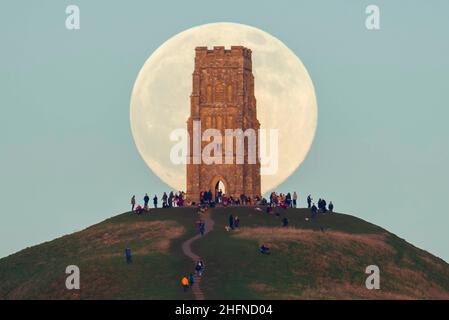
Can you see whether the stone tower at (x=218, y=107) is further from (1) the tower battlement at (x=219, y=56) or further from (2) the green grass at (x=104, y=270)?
(2) the green grass at (x=104, y=270)

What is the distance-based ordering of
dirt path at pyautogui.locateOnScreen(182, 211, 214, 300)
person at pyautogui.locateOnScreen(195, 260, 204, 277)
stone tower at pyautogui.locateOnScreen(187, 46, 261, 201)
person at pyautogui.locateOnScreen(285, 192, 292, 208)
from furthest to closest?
stone tower at pyautogui.locateOnScreen(187, 46, 261, 201) → person at pyautogui.locateOnScreen(285, 192, 292, 208) → person at pyautogui.locateOnScreen(195, 260, 204, 277) → dirt path at pyautogui.locateOnScreen(182, 211, 214, 300)

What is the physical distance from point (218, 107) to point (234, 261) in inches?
1491

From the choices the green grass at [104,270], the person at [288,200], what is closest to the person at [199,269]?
the green grass at [104,270]

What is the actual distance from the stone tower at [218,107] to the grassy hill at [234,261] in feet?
49.2

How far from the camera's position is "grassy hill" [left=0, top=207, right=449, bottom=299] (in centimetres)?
11469

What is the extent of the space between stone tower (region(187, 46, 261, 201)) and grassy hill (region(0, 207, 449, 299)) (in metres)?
15.0

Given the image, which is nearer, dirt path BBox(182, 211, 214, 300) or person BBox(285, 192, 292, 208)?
dirt path BBox(182, 211, 214, 300)

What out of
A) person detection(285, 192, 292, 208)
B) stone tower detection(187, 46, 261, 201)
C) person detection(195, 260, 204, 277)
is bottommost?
person detection(195, 260, 204, 277)

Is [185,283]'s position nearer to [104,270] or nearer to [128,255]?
[104,270]

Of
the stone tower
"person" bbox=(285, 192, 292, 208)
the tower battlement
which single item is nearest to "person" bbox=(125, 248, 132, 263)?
"person" bbox=(285, 192, 292, 208)

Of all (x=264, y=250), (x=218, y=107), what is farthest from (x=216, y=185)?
(x=264, y=250)

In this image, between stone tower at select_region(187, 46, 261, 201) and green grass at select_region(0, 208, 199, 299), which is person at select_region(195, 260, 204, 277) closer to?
green grass at select_region(0, 208, 199, 299)
